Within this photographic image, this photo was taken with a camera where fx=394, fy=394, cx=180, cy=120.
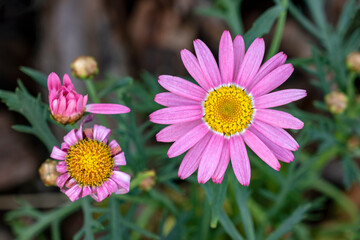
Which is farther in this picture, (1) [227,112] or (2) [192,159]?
(1) [227,112]

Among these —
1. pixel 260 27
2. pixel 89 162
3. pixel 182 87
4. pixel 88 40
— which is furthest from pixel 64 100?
pixel 88 40

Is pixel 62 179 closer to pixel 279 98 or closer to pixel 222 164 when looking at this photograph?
pixel 222 164

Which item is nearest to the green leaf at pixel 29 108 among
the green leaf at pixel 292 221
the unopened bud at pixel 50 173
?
the unopened bud at pixel 50 173

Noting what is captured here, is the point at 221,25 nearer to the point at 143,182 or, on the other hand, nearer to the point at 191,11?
the point at 191,11

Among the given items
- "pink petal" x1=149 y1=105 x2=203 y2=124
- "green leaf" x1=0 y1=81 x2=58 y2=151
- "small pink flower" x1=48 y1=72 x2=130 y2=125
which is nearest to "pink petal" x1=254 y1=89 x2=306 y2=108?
"pink petal" x1=149 y1=105 x2=203 y2=124

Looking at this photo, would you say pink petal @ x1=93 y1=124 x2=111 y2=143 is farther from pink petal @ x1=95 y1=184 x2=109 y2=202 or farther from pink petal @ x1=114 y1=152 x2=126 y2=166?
pink petal @ x1=95 y1=184 x2=109 y2=202

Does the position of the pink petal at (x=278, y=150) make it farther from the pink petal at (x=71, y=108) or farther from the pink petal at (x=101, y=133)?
the pink petal at (x=71, y=108)
